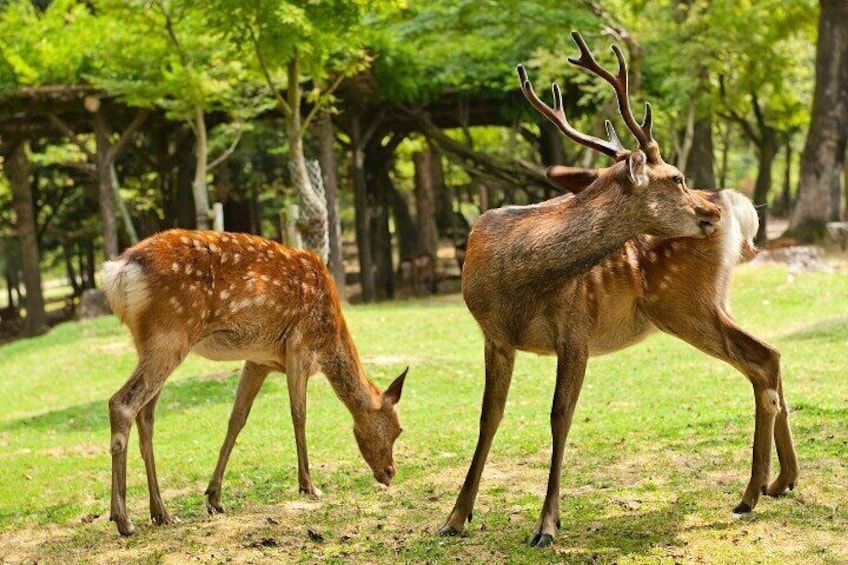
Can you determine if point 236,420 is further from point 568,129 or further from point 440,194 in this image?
point 440,194

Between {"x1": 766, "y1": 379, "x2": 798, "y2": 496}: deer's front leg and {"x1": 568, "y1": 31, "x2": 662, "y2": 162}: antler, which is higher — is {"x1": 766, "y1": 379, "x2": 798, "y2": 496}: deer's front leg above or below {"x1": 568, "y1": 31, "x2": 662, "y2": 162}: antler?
below

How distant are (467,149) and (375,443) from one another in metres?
14.8

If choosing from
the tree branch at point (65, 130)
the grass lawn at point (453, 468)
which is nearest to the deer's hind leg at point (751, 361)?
the grass lawn at point (453, 468)

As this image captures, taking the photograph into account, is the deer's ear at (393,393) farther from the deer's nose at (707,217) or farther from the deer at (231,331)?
the deer's nose at (707,217)

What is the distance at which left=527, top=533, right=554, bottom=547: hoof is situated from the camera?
4.98 m

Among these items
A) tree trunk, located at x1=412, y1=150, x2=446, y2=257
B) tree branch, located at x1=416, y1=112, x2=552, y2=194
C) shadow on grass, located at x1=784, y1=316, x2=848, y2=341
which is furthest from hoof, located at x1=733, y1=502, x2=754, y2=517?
tree trunk, located at x1=412, y1=150, x2=446, y2=257

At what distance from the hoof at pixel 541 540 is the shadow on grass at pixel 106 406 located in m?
5.35

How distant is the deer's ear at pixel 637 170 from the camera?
4.96 meters

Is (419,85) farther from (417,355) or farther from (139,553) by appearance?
(139,553)

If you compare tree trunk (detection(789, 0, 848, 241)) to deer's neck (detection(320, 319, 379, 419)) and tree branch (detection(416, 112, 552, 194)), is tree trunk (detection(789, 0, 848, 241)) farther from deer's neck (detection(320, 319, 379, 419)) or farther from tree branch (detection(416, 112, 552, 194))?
deer's neck (detection(320, 319, 379, 419))

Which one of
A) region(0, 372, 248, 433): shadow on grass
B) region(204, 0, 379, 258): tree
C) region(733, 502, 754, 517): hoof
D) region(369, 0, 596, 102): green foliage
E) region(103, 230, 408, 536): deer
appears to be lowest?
region(0, 372, 248, 433): shadow on grass

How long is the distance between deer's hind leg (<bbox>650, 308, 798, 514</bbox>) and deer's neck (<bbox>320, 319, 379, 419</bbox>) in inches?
78.7

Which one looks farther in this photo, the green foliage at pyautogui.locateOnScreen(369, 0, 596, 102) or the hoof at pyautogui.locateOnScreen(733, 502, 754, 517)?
the green foliage at pyautogui.locateOnScreen(369, 0, 596, 102)

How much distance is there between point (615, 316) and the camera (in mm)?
5387
